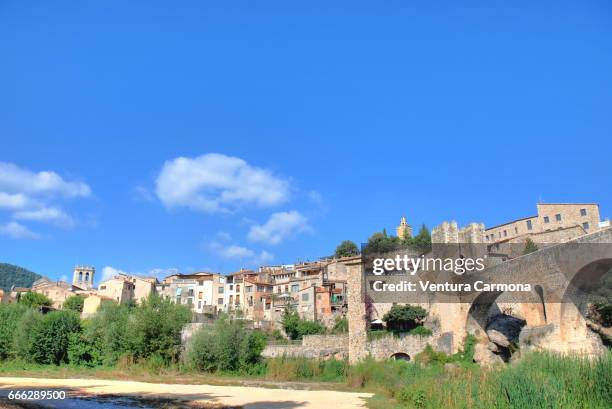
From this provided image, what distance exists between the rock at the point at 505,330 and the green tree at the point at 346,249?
4215 centimetres

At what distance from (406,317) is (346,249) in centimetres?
3607

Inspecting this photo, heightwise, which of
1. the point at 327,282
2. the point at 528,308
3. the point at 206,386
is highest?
the point at 327,282

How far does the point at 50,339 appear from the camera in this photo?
3177 cm

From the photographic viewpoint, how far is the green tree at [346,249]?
73.8 metres

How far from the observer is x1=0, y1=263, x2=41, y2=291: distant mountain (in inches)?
6944

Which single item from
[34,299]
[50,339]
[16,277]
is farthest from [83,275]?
[16,277]

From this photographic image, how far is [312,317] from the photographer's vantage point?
5219cm

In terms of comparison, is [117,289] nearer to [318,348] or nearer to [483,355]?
[318,348]

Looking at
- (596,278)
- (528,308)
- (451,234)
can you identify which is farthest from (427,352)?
(596,278)

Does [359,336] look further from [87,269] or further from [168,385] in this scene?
[87,269]

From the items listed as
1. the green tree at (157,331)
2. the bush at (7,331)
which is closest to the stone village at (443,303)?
the green tree at (157,331)

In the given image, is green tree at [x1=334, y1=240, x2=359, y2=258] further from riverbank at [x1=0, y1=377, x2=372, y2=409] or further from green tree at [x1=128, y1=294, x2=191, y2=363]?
riverbank at [x1=0, y1=377, x2=372, y2=409]

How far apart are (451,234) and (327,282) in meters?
22.9

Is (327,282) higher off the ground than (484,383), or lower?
higher
